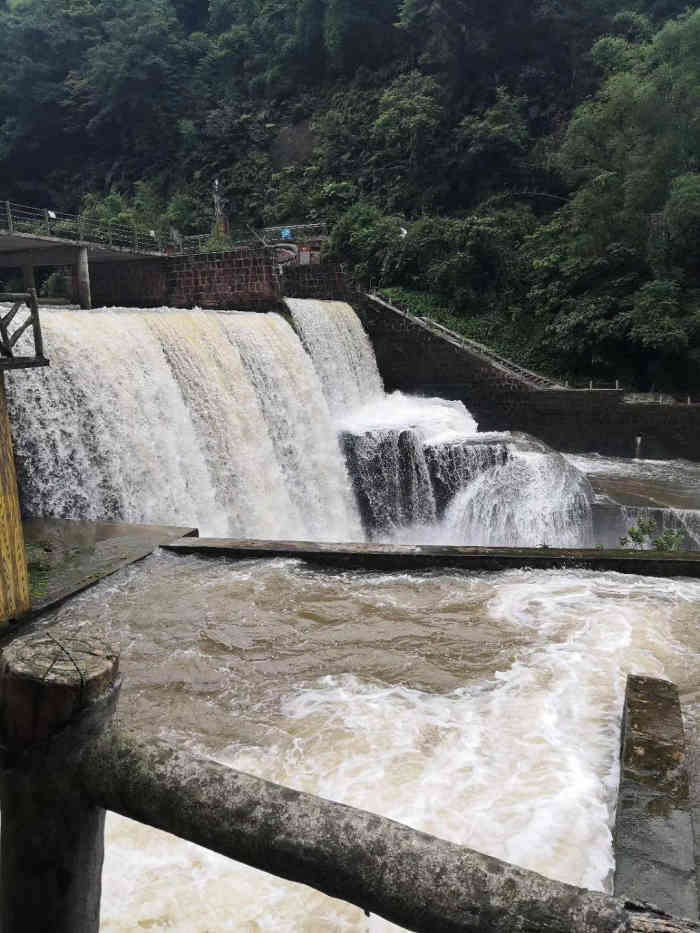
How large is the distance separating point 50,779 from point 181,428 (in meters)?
8.65

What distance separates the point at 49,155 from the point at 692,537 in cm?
3027

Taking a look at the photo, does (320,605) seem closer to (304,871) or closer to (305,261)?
(304,871)

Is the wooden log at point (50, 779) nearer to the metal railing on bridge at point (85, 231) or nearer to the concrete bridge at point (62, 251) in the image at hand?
the metal railing on bridge at point (85, 231)

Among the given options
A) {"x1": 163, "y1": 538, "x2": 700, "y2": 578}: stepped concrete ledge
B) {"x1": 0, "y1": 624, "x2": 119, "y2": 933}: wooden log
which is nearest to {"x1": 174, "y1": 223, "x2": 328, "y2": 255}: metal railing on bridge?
{"x1": 163, "y1": 538, "x2": 700, "y2": 578}: stepped concrete ledge

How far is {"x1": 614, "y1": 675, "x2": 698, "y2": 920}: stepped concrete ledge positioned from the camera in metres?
2.79

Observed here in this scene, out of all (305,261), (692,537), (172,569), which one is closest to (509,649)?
(172,569)

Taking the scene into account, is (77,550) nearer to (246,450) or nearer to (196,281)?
(246,450)

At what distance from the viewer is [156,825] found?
1.26 meters

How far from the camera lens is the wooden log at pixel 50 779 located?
4.02ft

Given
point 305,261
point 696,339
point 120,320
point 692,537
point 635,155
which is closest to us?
point 692,537

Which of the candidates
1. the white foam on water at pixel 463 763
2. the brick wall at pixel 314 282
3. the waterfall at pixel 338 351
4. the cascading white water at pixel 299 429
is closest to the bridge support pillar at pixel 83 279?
the brick wall at pixel 314 282

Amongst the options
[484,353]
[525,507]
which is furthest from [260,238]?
[525,507]

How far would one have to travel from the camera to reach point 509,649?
16.1 ft

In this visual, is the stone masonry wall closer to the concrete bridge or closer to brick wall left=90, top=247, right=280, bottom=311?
brick wall left=90, top=247, right=280, bottom=311
